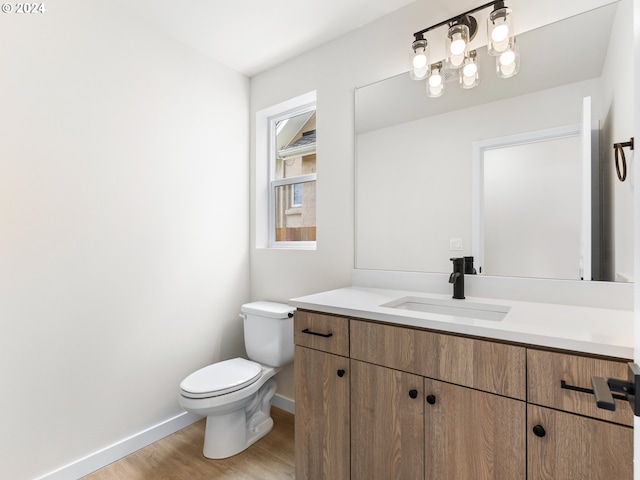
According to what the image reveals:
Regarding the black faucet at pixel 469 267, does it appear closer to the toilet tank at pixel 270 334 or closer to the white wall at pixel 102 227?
the toilet tank at pixel 270 334

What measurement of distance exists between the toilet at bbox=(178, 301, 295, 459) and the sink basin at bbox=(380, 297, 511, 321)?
802 millimetres

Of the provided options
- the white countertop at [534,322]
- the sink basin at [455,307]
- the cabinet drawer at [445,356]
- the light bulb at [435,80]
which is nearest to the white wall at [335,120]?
the light bulb at [435,80]

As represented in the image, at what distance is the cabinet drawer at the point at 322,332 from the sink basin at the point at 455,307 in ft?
0.72

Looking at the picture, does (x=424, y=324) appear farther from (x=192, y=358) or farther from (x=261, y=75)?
(x=261, y=75)

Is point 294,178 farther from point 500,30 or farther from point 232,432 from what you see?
point 232,432

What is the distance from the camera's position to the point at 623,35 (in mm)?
1192

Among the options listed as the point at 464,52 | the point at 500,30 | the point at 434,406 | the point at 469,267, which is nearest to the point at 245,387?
the point at 434,406

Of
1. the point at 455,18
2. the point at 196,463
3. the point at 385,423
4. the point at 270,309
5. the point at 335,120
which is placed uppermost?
the point at 455,18

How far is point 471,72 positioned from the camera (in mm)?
1509

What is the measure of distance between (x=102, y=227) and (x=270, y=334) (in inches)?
44.4

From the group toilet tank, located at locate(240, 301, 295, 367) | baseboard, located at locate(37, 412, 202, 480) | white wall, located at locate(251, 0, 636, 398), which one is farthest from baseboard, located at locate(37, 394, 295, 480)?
white wall, located at locate(251, 0, 636, 398)

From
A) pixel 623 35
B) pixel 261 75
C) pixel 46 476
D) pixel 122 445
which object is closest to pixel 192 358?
pixel 122 445

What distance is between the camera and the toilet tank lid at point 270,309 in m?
2.04

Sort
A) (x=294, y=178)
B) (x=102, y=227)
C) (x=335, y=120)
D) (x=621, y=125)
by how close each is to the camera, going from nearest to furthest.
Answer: (x=621, y=125) → (x=102, y=227) → (x=335, y=120) → (x=294, y=178)
